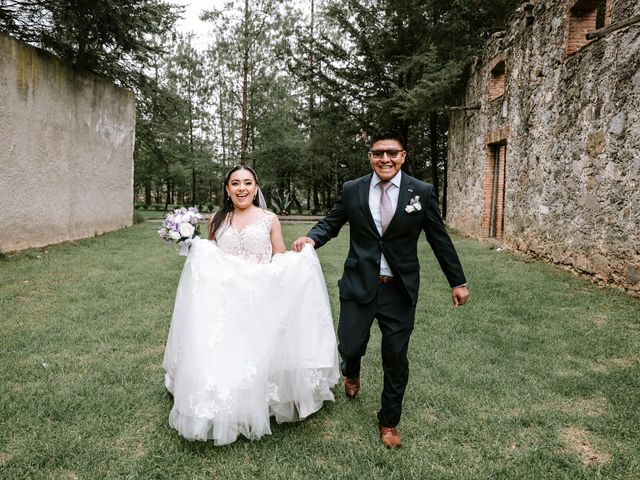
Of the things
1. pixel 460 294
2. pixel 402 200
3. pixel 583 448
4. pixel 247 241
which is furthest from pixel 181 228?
pixel 583 448

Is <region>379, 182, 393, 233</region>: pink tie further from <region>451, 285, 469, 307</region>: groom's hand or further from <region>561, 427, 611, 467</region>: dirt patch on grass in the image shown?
<region>561, 427, 611, 467</region>: dirt patch on grass

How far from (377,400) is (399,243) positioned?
1372 mm

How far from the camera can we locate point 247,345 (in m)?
2.96

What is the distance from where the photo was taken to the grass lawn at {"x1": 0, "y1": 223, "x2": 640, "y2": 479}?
2.79 metres

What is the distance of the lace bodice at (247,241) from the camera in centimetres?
361

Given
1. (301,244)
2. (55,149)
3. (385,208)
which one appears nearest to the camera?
(385,208)

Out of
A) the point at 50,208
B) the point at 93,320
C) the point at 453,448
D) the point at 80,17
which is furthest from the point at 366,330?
the point at 80,17

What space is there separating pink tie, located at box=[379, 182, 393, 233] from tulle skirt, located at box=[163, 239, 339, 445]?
0.57 meters

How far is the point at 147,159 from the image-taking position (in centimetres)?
2966

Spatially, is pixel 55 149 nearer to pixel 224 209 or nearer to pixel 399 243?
pixel 224 209

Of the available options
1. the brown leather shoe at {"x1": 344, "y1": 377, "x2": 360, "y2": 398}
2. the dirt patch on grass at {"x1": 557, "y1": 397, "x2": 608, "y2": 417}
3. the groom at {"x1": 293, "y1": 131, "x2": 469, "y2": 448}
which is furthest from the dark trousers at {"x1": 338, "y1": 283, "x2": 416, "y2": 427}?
the dirt patch on grass at {"x1": 557, "y1": 397, "x2": 608, "y2": 417}

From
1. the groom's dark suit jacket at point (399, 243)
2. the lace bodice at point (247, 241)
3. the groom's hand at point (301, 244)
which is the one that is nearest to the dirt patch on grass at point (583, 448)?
the groom's dark suit jacket at point (399, 243)

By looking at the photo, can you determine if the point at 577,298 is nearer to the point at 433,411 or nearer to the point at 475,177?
the point at 433,411

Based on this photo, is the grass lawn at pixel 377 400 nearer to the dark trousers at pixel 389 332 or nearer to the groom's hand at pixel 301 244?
the dark trousers at pixel 389 332
